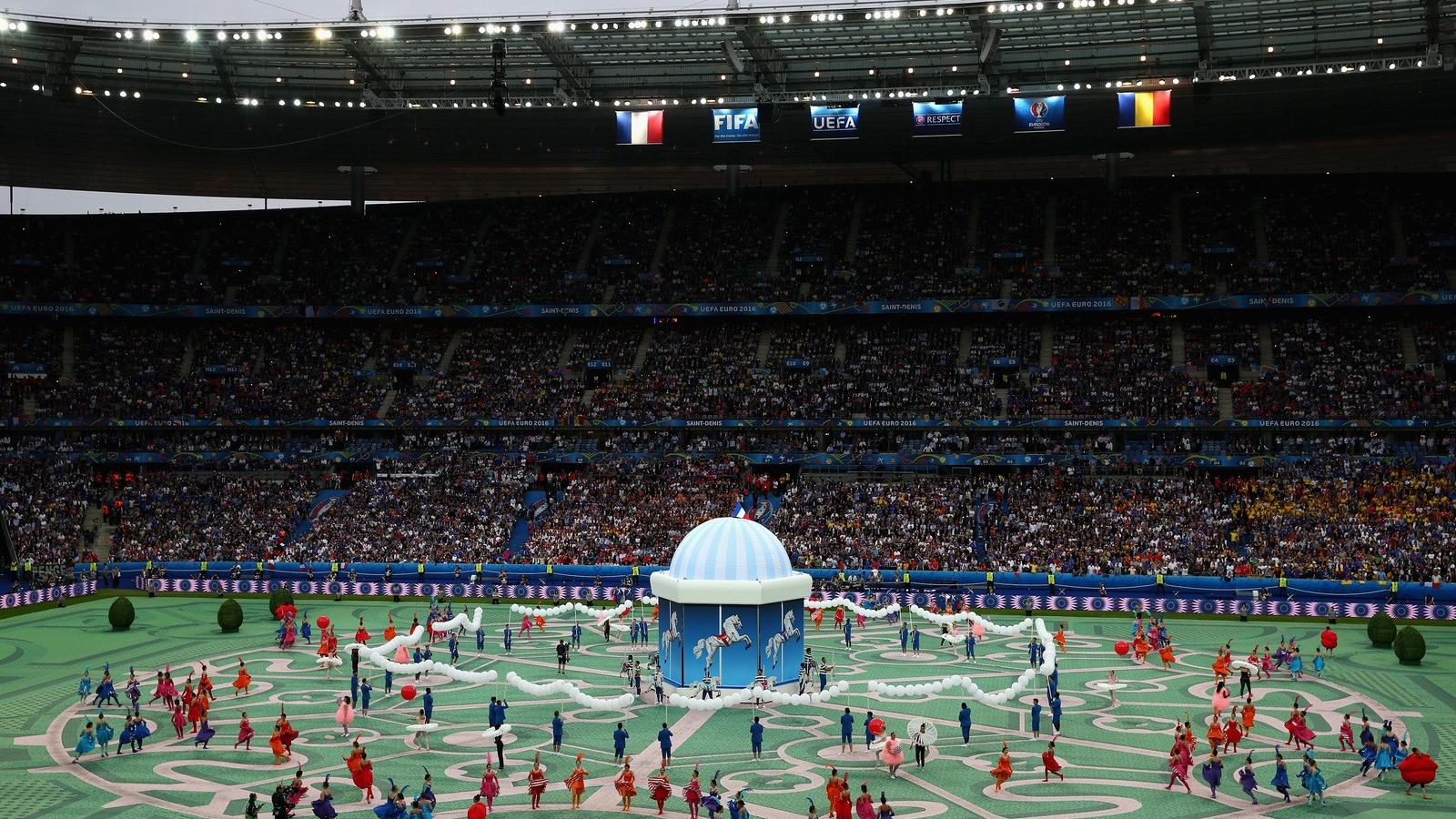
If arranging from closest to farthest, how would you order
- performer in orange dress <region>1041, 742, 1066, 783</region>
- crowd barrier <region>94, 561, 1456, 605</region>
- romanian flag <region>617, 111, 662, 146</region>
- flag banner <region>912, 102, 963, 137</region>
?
performer in orange dress <region>1041, 742, 1066, 783</region>
crowd barrier <region>94, 561, 1456, 605</region>
romanian flag <region>617, 111, 662, 146</region>
flag banner <region>912, 102, 963, 137</region>

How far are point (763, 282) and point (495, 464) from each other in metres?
21.6

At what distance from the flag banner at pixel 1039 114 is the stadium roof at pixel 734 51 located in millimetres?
3241

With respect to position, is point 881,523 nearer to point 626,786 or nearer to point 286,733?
point 286,733

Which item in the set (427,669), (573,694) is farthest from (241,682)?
(573,694)

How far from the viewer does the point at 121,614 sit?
54.8m

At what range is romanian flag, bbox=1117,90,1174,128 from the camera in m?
60.2

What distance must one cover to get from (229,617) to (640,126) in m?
29.8

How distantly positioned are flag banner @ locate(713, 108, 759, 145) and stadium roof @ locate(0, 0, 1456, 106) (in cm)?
277

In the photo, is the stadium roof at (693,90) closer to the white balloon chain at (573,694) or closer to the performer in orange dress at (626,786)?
the white balloon chain at (573,694)

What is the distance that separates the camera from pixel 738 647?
40.6 metres

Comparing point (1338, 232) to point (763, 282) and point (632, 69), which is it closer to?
point (763, 282)

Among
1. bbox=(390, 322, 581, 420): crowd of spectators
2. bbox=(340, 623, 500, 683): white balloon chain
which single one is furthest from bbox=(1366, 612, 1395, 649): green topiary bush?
bbox=(390, 322, 581, 420): crowd of spectators

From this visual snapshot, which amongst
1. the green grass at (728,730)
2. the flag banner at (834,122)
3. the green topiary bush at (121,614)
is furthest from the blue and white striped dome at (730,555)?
the flag banner at (834,122)

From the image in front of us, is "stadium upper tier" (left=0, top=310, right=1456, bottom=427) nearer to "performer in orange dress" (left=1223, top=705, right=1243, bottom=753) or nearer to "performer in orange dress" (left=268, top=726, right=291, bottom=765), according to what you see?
"performer in orange dress" (left=1223, top=705, right=1243, bottom=753)
